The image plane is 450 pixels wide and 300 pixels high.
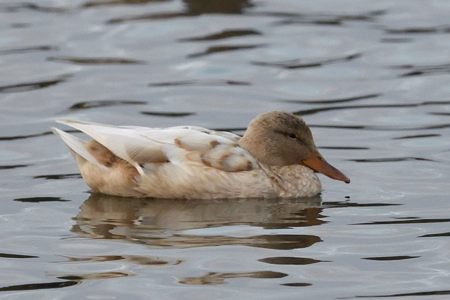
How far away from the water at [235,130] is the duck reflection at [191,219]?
20 mm

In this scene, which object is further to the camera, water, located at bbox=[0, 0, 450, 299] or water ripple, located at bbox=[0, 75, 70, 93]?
water ripple, located at bbox=[0, 75, 70, 93]

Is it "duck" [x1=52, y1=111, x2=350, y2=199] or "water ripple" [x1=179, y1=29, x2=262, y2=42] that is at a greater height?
"water ripple" [x1=179, y1=29, x2=262, y2=42]

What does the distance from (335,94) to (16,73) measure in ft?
11.2

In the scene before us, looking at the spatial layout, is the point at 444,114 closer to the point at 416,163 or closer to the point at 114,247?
the point at 416,163

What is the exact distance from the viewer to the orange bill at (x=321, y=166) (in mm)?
12562

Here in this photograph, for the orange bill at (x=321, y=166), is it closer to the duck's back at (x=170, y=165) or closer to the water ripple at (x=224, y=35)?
the duck's back at (x=170, y=165)

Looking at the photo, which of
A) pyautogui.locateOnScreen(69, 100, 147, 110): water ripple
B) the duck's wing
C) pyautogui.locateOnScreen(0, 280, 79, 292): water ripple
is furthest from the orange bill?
pyautogui.locateOnScreen(69, 100, 147, 110): water ripple

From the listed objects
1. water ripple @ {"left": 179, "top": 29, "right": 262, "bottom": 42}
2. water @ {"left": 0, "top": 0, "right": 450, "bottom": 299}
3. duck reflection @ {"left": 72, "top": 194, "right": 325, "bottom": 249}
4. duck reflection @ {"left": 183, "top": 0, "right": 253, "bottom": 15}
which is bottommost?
duck reflection @ {"left": 72, "top": 194, "right": 325, "bottom": 249}

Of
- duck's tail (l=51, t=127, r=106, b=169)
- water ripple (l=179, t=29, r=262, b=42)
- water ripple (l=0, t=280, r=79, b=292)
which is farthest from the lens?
water ripple (l=179, t=29, r=262, b=42)

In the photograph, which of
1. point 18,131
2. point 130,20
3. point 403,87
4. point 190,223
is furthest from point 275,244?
point 130,20

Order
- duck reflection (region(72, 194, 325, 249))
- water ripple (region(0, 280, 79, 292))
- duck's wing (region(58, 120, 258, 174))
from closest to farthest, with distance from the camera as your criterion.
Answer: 1. water ripple (region(0, 280, 79, 292))
2. duck reflection (region(72, 194, 325, 249))
3. duck's wing (region(58, 120, 258, 174))

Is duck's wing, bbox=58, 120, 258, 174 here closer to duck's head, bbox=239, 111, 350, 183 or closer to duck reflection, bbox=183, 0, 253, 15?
duck's head, bbox=239, 111, 350, 183

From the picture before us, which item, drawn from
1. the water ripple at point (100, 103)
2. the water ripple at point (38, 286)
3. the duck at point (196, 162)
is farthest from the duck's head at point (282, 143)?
the water ripple at point (100, 103)

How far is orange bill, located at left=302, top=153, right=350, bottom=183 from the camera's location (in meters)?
12.6
